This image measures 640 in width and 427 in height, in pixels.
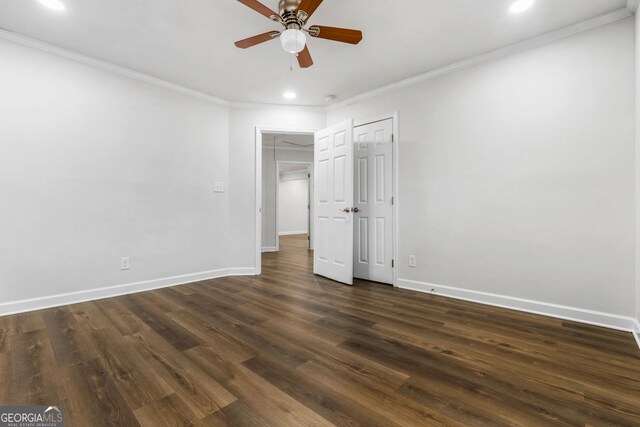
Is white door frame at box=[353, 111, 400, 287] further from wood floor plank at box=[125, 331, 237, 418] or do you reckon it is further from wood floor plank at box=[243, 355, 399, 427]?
wood floor plank at box=[125, 331, 237, 418]

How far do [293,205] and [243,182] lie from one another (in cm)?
718

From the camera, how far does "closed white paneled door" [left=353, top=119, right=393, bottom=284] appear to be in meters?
3.51

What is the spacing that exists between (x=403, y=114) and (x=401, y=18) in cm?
124

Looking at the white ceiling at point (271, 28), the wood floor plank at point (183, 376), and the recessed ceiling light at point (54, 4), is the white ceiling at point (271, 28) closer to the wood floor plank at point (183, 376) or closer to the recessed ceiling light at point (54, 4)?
the recessed ceiling light at point (54, 4)

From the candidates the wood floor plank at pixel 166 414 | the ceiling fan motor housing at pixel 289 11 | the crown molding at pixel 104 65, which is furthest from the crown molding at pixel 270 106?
the wood floor plank at pixel 166 414

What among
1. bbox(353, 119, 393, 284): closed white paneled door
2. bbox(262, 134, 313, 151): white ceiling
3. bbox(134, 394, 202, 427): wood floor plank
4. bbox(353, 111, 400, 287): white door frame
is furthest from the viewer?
bbox(262, 134, 313, 151): white ceiling

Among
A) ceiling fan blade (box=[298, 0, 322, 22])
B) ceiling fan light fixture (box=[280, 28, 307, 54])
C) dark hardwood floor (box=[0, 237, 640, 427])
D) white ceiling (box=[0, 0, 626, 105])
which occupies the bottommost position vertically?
dark hardwood floor (box=[0, 237, 640, 427])

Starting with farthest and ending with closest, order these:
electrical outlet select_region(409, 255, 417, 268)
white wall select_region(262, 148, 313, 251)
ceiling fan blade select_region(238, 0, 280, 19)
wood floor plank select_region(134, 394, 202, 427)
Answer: white wall select_region(262, 148, 313, 251) → electrical outlet select_region(409, 255, 417, 268) → ceiling fan blade select_region(238, 0, 280, 19) → wood floor plank select_region(134, 394, 202, 427)

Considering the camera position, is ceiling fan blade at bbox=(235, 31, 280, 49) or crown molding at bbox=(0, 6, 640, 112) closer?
ceiling fan blade at bbox=(235, 31, 280, 49)

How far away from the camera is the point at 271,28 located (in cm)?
242

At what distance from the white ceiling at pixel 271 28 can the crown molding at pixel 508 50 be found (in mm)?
61

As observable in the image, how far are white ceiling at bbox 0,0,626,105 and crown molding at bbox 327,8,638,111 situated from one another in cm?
6

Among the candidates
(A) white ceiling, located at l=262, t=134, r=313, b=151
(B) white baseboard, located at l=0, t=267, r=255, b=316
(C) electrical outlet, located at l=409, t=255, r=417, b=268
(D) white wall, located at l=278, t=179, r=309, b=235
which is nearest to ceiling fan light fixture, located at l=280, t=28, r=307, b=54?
(C) electrical outlet, located at l=409, t=255, r=417, b=268

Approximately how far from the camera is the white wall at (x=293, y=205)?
435 inches
